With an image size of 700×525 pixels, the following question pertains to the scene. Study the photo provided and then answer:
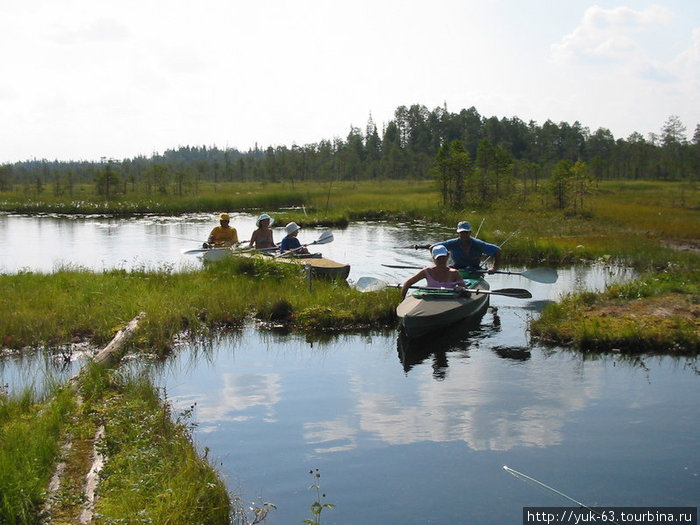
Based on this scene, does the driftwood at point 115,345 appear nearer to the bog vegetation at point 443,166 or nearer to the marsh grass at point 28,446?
the marsh grass at point 28,446

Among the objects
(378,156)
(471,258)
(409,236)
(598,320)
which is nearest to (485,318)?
(471,258)

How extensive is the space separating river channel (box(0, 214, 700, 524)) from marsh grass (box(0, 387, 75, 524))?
1.77m

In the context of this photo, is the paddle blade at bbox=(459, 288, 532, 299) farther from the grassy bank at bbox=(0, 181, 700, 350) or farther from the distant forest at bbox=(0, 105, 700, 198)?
the distant forest at bbox=(0, 105, 700, 198)

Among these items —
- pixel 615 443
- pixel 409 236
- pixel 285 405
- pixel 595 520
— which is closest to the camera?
pixel 595 520

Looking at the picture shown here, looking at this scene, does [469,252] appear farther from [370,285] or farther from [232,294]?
[232,294]

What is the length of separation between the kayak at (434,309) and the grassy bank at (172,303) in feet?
4.01

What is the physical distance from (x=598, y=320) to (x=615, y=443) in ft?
15.3

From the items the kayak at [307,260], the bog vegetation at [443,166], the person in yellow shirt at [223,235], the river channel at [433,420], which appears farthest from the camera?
the bog vegetation at [443,166]

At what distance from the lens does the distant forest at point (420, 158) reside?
7256cm

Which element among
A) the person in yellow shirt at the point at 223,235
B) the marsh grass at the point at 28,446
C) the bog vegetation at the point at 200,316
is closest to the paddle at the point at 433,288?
the bog vegetation at the point at 200,316

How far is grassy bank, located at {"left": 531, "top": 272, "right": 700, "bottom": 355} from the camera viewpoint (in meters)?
11.6

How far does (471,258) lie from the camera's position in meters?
15.6

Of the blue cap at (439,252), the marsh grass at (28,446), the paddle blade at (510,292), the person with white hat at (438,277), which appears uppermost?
the blue cap at (439,252)

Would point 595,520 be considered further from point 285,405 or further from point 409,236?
point 409,236
